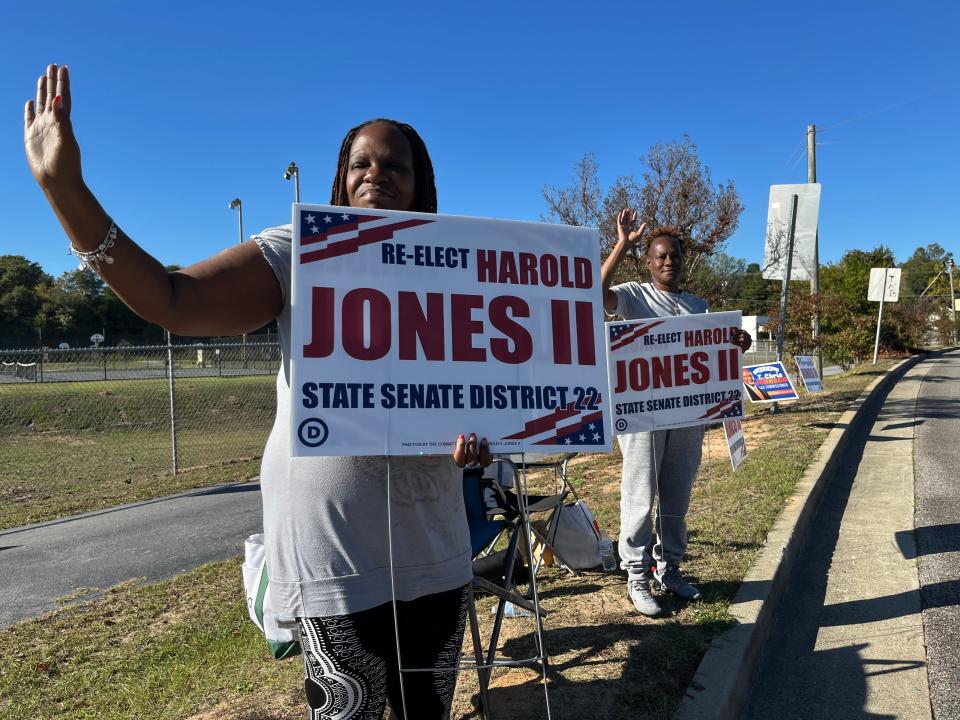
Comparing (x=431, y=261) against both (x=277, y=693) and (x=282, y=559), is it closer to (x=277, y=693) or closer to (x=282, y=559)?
(x=282, y=559)

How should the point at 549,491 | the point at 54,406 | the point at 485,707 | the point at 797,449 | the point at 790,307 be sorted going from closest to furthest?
the point at 485,707 < the point at 549,491 < the point at 797,449 < the point at 790,307 < the point at 54,406

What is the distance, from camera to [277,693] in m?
2.99

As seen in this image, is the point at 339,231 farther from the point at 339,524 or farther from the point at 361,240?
the point at 339,524

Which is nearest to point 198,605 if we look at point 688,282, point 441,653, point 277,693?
point 277,693

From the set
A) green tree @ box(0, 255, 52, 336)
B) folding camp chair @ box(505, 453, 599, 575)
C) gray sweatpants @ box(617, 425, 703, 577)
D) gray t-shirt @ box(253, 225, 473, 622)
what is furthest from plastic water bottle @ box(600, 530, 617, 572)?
green tree @ box(0, 255, 52, 336)

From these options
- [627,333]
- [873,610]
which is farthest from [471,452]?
[873,610]

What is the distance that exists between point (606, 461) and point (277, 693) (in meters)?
6.30

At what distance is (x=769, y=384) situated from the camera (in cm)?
1089

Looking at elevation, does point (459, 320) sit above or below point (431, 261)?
below

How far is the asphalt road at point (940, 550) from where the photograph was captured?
3244mm

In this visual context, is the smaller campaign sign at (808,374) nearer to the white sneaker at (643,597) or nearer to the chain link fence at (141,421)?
the chain link fence at (141,421)

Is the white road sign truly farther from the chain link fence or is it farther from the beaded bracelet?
the beaded bracelet

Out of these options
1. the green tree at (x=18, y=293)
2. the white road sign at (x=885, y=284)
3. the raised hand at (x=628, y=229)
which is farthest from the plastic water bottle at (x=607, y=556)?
the green tree at (x=18, y=293)

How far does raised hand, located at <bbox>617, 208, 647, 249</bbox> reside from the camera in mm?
3293
